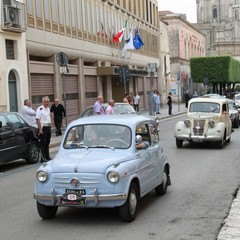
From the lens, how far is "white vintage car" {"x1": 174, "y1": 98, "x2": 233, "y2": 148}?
1742 centimetres

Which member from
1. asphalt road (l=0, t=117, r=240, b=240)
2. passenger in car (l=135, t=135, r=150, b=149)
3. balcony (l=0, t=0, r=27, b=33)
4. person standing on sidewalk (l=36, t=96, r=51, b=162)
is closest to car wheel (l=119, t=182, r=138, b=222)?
asphalt road (l=0, t=117, r=240, b=240)

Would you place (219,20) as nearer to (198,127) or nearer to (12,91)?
(12,91)

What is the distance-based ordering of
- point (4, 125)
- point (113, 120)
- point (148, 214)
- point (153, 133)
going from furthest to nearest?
point (4, 125) < point (153, 133) < point (113, 120) < point (148, 214)

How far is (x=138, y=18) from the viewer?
49.1 meters

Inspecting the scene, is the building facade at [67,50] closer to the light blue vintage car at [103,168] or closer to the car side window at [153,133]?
the car side window at [153,133]

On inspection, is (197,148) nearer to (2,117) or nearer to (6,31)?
(2,117)

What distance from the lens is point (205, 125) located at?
57.8 ft

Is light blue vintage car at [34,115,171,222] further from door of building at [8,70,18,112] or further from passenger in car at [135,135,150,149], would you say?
door of building at [8,70,18,112]

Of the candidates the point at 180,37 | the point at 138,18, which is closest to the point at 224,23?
the point at 180,37

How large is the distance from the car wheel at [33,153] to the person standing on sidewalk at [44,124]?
0.42 m

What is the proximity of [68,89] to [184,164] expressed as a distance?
18203 mm

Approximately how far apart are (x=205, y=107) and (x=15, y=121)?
7.17m

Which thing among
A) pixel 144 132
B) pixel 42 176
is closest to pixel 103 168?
pixel 42 176

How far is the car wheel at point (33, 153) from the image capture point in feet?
49.3
